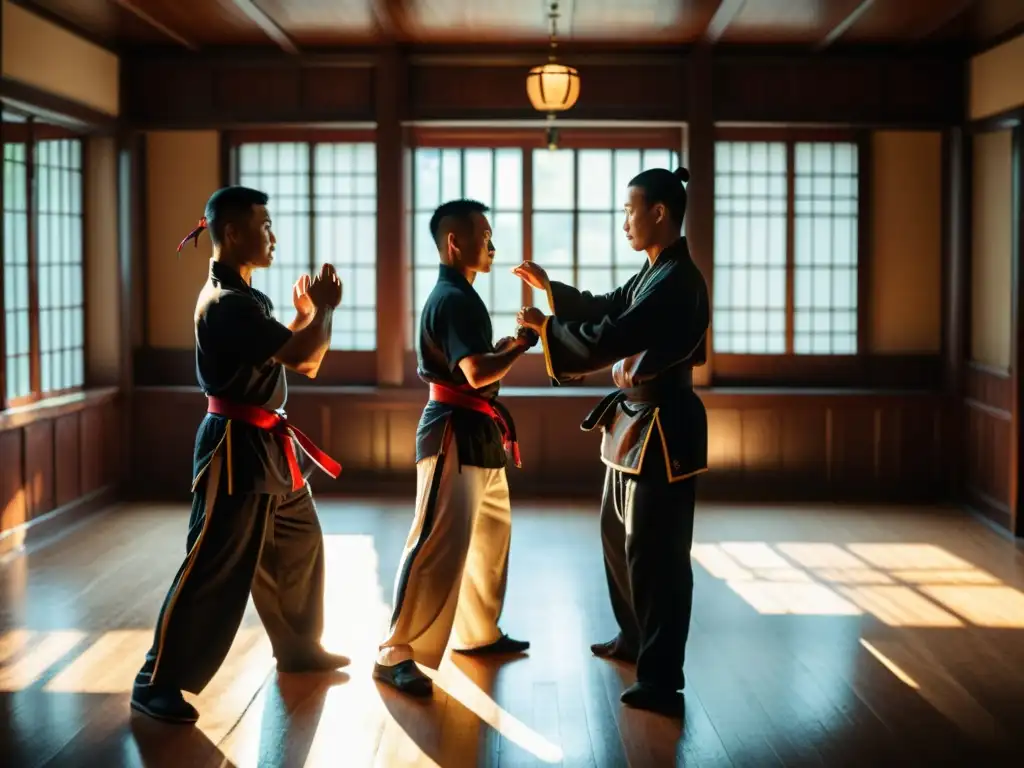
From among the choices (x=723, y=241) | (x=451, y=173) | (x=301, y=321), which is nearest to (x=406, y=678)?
(x=301, y=321)

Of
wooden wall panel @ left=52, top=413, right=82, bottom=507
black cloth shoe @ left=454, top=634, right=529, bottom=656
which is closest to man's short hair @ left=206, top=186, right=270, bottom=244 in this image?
black cloth shoe @ left=454, top=634, right=529, bottom=656

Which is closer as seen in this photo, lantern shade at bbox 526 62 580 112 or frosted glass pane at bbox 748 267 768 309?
lantern shade at bbox 526 62 580 112

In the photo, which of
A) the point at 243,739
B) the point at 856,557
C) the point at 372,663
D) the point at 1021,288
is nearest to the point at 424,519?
the point at 372,663

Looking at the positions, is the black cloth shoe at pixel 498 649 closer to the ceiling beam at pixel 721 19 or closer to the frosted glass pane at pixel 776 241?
the ceiling beam at pixel 721 19

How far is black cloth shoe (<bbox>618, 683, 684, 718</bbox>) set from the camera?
10.8 feet

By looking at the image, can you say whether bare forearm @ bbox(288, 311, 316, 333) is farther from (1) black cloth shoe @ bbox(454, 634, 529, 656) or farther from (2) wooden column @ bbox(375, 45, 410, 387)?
(2) wooden column @ bbox(375, 45, 410, 387)

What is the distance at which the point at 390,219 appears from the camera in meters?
6.80

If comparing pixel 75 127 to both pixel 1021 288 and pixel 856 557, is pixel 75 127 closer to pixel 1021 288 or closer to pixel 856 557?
pixel 856 557

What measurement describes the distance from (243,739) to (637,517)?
119 cm

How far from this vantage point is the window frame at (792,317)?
697 cm

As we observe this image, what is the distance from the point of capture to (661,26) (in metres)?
6.20

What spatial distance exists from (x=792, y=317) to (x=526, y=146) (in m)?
1.85

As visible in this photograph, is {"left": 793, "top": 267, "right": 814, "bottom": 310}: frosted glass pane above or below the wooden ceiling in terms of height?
below

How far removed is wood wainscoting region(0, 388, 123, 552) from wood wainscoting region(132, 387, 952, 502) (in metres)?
0.28
